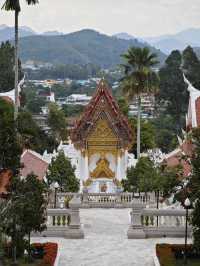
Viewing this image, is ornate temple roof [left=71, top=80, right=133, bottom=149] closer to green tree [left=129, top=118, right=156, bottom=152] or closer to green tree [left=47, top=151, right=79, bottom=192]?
green tree [left=47, top=151, right=79, bottom=192]

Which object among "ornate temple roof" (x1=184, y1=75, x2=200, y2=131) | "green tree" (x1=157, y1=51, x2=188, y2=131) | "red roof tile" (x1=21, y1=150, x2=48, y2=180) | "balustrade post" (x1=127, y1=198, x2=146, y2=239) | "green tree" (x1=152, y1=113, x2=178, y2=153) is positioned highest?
"green tree" (x1=157, y1=51, x2=188, y2=131)

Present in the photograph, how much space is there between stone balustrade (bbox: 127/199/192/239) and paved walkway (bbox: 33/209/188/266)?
0.40m

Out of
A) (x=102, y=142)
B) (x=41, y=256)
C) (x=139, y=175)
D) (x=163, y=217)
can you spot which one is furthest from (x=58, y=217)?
(x=102, y=142)

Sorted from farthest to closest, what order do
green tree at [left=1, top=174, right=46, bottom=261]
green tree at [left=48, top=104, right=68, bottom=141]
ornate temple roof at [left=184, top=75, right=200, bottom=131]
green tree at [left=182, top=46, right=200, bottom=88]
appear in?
green tree at [left=182, top=46, right=200, bottom=88] < green tree at [left=48, top=104, right=68, bottom=141] < ornate temple roof at [left=184, top=75, right=200, bottom=131] < green tree at [left=1, top=174, right=46, bottom=261]

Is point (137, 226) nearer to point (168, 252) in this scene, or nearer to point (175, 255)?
point (175, 255)

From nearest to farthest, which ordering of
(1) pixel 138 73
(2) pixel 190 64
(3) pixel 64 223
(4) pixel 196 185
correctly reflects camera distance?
(4) pixel 196 185 → (3) pixel 64 223 → (1) pixel 138 73 → (2) pixel 190 64

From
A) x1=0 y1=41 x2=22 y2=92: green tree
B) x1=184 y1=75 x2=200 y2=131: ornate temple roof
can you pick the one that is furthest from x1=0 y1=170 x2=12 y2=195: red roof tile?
x1=0 y1=41 x2=22 y2=92: green tree

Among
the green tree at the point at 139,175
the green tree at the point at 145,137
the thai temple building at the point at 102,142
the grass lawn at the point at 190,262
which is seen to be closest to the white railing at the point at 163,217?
the grass lawn at the point at 190,262

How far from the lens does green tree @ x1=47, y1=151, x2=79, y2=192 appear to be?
1411 inches

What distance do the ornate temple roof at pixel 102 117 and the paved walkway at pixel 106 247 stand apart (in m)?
15.4

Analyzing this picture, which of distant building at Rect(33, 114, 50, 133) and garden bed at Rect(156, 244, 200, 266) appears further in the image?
distant building at Rect(33, 114, 50, 133)

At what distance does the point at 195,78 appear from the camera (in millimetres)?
81438

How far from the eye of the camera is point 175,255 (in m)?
21.7

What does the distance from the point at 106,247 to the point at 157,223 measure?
263cm
